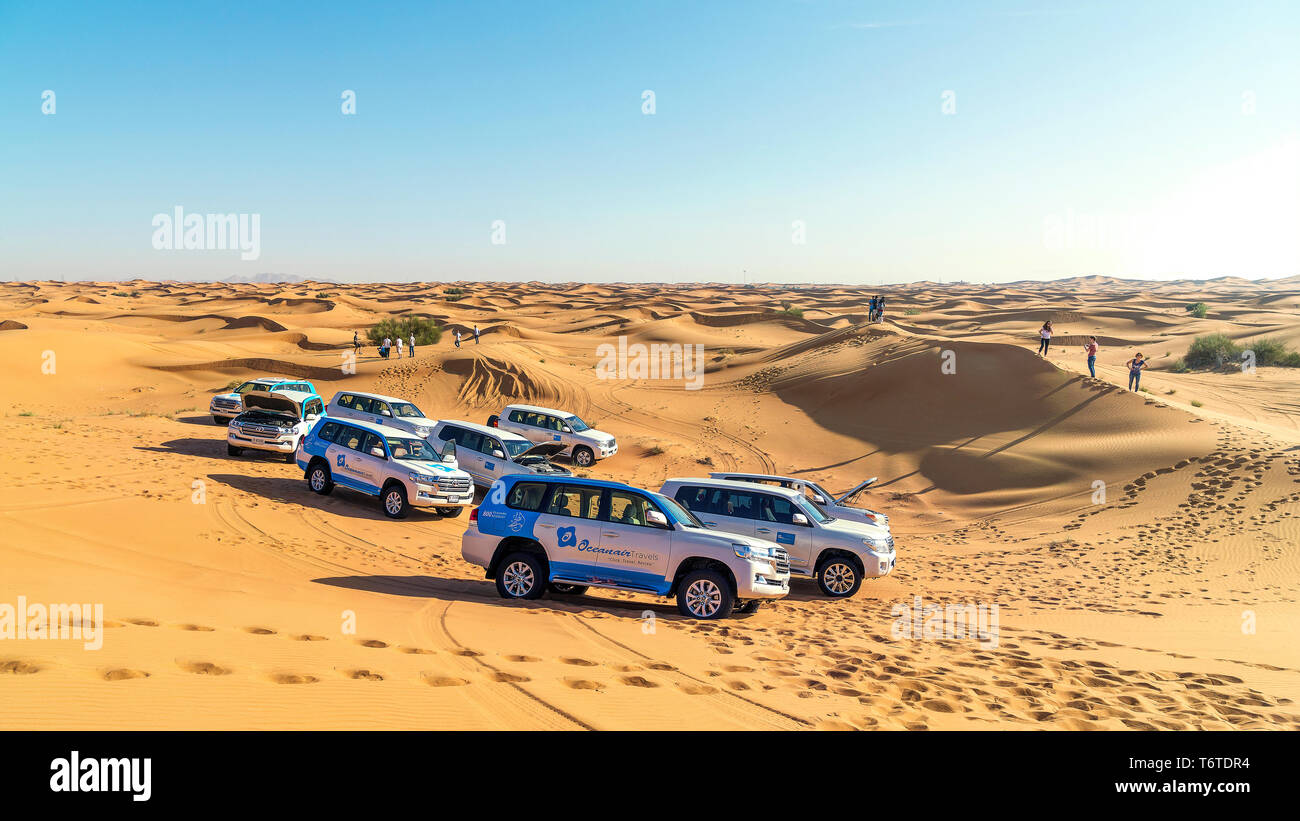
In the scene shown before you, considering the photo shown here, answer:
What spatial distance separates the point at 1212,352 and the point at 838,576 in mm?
37773

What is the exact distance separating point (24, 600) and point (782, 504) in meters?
10.0

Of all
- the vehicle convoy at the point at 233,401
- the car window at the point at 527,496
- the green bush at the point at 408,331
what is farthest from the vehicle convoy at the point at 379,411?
the green bush at the point at 408,331

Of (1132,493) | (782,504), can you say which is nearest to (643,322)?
(1132,493)

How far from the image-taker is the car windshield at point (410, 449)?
16223 millimetres

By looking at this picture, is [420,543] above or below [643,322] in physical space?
below

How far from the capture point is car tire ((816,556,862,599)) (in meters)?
12.3

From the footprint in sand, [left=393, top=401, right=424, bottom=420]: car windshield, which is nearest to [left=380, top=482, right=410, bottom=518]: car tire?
[left=393, top=401, right=424, bottom=420]: car windshield

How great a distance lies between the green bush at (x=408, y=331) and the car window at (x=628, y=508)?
133 ft

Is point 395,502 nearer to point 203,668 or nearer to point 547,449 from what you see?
point 547,449

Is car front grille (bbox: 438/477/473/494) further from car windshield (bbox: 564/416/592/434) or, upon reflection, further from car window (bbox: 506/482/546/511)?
car windshield (bbox: 564/416/592/434)

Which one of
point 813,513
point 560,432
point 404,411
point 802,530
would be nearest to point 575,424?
point 560,432
